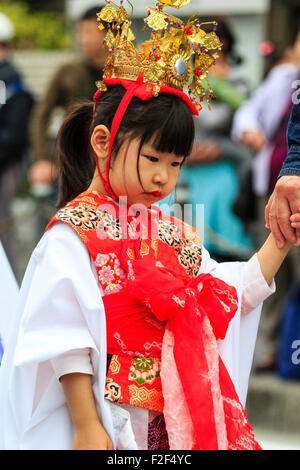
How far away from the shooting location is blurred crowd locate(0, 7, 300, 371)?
16.2ft

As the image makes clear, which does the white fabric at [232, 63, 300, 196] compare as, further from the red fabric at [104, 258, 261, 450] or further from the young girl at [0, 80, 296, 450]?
the red fabric at [104, 258, 261, 450]

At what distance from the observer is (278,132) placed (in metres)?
4.86

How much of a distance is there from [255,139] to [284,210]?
245 cm

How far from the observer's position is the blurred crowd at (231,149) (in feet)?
16.2

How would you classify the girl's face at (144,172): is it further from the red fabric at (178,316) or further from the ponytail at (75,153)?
the ponytail at (75,153)

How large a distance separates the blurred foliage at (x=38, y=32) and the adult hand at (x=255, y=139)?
5643 millimetres

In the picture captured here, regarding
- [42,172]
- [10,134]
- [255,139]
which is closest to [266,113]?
[255,139]

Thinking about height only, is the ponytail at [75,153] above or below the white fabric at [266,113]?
above

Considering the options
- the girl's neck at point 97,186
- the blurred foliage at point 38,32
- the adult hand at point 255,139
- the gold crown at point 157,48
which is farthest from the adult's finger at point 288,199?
the blurred foliage at point 38,32

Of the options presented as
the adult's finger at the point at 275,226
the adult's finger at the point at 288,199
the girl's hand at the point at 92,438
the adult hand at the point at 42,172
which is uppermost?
the adult's finger at the point at 288,199

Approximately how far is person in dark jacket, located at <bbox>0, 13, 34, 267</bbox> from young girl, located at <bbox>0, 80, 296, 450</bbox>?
330 cm

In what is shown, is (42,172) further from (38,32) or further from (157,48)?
(38,32)

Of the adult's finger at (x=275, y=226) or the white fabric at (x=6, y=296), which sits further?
the white fabric at (x=6, y=296)

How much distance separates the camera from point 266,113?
4.98 meters
